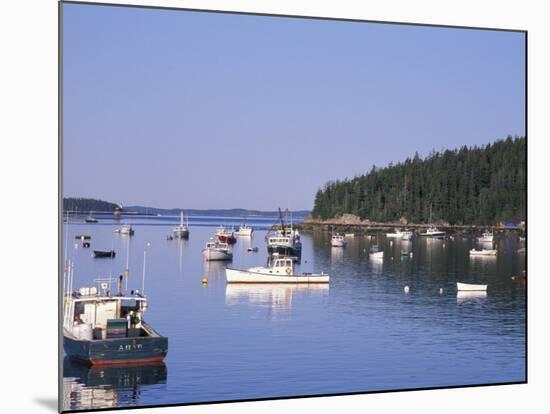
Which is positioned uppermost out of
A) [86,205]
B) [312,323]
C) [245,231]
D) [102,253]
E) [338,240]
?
[86,205]

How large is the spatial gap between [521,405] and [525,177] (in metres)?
2.86

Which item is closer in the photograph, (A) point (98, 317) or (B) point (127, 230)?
(A) point (98, 317)

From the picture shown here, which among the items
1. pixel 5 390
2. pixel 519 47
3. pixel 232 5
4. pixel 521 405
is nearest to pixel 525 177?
pixel 519 47

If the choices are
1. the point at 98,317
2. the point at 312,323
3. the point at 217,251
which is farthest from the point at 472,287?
the point at 98,317

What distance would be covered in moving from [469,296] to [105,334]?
19.5 feet

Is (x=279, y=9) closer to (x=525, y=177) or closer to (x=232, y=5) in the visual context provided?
(x=232, y=5)

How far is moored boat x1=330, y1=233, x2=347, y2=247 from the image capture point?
18.1 m

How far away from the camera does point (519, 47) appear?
1502 centimetres

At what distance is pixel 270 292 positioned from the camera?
74.1 ft

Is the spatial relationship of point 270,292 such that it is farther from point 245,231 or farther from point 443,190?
point 443,190

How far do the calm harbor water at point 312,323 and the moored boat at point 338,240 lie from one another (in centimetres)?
16

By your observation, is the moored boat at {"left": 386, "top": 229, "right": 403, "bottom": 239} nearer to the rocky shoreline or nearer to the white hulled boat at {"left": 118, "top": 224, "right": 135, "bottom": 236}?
the rocky shoreline

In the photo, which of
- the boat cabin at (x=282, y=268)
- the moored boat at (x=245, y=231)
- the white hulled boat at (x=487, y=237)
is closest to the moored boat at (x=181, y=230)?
the moored boat at (x=245, y=231)

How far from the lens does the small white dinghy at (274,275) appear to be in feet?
74.5
